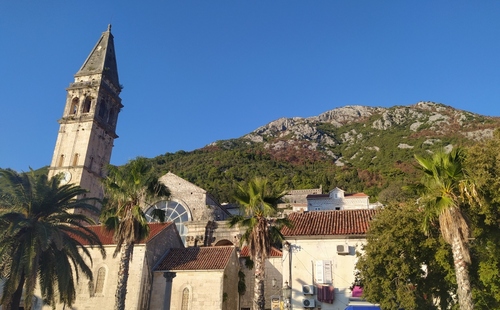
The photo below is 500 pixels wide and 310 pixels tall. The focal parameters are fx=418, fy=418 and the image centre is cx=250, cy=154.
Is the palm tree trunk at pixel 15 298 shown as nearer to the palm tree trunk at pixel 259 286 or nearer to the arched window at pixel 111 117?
the palm tree trunk at pixel 259 286

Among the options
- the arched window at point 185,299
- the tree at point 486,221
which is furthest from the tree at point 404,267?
the arched window at point 185,299

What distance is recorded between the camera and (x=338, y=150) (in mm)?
139625

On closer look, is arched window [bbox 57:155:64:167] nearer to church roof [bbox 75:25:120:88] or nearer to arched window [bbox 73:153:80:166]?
arched window [bbox 73:153:80:166]

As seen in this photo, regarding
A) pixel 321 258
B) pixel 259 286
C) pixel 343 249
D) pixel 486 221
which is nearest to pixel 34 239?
pixel 259 286

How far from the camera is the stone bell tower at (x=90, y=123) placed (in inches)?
1805

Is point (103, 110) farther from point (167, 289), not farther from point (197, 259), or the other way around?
point (167, 289)

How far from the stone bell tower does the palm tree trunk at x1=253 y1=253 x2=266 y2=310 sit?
101 ft

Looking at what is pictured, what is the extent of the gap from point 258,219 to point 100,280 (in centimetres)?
1308

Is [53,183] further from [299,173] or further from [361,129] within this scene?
[361,129]

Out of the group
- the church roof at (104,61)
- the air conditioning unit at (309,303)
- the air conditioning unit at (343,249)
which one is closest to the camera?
the air conditioning unit at (309,303)

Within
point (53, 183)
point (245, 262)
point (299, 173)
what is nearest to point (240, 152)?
point (299, 173)

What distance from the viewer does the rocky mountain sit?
97.1m

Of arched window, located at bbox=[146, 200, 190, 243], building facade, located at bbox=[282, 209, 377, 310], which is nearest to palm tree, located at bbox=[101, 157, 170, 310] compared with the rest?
building facade, located at bbox=[282, 209, 377, 310]

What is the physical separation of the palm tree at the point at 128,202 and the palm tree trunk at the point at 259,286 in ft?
21.1
